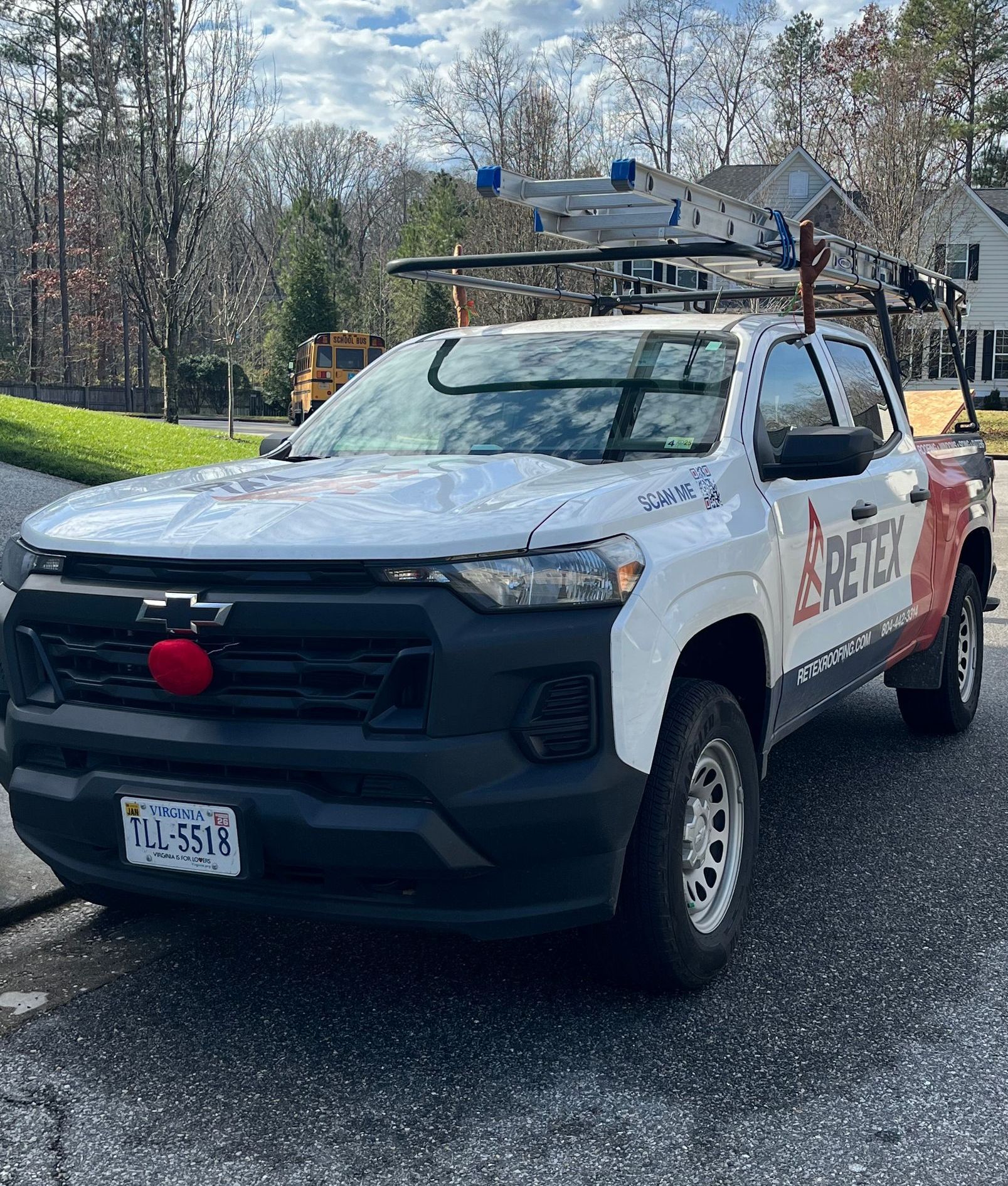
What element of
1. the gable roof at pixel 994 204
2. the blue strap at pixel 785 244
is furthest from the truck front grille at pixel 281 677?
the gable roof at pixel 994 204

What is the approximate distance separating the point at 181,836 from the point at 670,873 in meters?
1.21

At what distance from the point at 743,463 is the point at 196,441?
1625 cm

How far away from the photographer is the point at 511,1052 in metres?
3.21

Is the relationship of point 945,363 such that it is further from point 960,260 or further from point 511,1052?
point 511,1052

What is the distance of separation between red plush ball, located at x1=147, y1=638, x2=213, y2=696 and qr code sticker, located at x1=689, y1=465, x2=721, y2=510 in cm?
149

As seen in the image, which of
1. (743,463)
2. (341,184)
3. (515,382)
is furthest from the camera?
(341,184)

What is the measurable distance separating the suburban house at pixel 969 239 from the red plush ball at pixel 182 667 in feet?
130

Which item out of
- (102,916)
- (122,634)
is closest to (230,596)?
(122,634)

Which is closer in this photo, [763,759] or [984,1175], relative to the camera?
[984,1175]

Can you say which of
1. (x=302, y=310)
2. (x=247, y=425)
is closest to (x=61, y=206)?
(x=302, y=310)

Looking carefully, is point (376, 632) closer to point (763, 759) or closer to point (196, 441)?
point (763, 759)

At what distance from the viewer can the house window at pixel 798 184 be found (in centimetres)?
4269

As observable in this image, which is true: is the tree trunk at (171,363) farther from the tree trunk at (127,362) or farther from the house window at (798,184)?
the tree trunk at (127,362)

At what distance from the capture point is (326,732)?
115 inches
